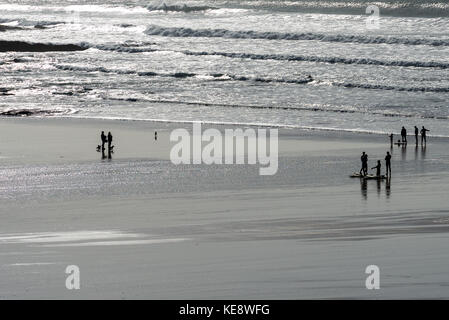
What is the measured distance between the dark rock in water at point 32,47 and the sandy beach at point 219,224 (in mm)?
42522

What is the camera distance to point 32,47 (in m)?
80.6

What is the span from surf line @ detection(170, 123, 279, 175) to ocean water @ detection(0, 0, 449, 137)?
10.9ft

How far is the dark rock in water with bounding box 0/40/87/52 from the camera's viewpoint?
260ft

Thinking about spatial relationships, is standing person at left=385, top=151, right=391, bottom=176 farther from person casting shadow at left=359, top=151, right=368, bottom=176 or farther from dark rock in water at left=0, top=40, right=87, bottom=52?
dark rock in water at left=0, top=40, right=87, bottom=52

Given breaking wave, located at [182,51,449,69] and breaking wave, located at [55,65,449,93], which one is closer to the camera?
breaking wave, located at [55,65,449,93]

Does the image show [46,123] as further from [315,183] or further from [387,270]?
[387,270]

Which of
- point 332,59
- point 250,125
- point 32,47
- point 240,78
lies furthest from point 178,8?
point 250,125

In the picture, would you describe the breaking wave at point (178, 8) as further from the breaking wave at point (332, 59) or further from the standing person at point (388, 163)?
the standing person at point (388, 163)

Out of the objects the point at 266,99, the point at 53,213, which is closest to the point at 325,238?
the point at 53,213

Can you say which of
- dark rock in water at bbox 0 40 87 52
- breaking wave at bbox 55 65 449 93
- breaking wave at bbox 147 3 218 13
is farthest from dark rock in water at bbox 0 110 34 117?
breaking wave at bbox 147 3 218 13

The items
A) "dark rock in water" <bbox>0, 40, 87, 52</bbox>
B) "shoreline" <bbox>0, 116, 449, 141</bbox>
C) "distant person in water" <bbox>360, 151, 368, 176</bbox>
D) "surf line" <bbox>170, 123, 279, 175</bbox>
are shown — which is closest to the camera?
"distant person in water" <bbox>360, 151, 368, 176</bbox>

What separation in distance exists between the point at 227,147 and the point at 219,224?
12.1m

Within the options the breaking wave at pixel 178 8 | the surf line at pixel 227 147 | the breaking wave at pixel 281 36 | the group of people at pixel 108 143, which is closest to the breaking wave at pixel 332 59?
the breaking wave at pixel 281 36

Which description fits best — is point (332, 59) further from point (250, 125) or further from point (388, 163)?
point (388, 163)
